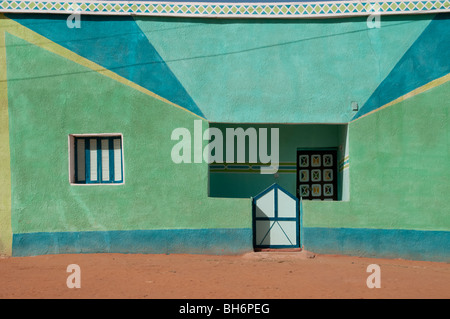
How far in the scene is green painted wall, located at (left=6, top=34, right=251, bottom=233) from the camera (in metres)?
12.3

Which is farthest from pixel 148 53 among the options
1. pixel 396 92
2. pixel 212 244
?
pixel 396 92

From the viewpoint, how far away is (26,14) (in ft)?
40.5

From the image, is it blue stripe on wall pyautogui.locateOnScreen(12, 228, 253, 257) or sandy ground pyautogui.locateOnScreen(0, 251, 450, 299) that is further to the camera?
blue stripe on wall pyautogui.locateOnScreen(12, 228, 253, 257)

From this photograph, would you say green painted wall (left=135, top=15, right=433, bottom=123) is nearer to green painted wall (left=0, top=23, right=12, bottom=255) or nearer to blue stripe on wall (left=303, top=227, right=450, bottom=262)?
blue stripe on wall (left=303, top=227, right=450, bottom=262)

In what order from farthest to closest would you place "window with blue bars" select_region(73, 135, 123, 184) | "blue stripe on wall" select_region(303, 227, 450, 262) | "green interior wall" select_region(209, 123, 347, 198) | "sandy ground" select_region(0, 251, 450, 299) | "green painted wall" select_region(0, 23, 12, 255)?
1. "green interior wall" select_region(209, 123, 347, 198)
2. "window with blue bars" select_region(73, 135, 123, 184)
3. "green painted wall" select_region(0, 23, 12, 255)
4. "blue stripe on wall" select_region(303, 227, 450, 262)
5. "sandy ground" select_region(0, 251, 450, 299)

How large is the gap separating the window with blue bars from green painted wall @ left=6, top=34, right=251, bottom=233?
28cm

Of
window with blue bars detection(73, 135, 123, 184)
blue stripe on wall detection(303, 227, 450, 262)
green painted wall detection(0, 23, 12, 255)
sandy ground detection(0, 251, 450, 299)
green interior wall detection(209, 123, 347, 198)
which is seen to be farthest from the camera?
green interior wall detection(209, 123, 347, 198)

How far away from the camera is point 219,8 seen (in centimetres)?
1238

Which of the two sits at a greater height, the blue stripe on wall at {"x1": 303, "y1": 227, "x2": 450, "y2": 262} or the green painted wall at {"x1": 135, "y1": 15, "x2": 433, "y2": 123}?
the green painted wall at {"x1": 135, "y1": 15, "x2": 433, "y2": 123}

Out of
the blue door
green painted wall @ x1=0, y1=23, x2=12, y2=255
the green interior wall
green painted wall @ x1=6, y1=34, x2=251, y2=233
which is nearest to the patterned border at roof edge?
green painted wall @ x1=6, y1=34, x2=251, y2=233

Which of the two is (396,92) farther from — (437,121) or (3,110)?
(3,110)

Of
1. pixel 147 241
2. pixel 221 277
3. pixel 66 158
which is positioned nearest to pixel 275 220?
pixel 221 277
